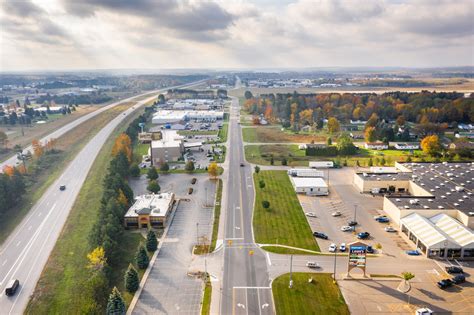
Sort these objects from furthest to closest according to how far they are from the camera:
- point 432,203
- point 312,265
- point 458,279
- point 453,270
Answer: point 432,203 < point 312,265 < point 453,270 < point 458,279

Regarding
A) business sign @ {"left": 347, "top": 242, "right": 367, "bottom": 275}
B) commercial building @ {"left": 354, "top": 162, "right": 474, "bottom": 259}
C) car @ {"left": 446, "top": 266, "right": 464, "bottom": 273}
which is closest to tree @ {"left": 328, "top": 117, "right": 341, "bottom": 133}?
commercial building @ {"left": 354, "top": 162, "right": 474, "bottom": 259}

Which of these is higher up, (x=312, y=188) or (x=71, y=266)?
(x=312, y=188)

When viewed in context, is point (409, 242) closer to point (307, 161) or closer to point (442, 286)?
point (442, 286)

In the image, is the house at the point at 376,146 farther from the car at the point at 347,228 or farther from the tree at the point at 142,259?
the tree at the point at 142,259

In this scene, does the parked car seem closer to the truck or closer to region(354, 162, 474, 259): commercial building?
region(354, 162, 474, 259): commercial building

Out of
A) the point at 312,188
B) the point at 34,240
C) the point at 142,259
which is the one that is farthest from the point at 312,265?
the point at 34,240

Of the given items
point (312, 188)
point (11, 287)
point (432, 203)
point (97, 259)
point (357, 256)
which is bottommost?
point (11, 287)

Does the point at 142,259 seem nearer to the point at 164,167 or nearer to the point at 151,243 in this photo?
the point at 151,243
